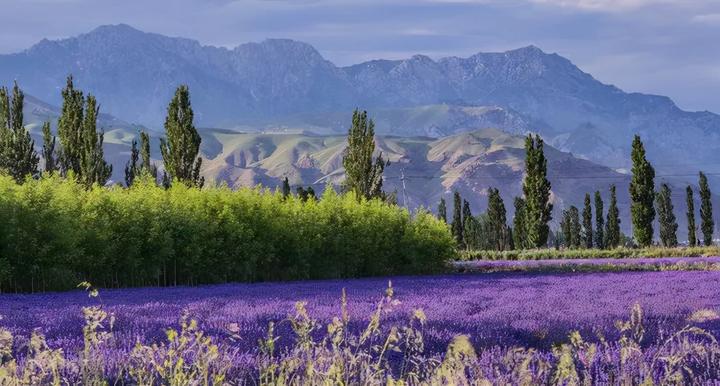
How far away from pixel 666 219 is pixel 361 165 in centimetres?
5999

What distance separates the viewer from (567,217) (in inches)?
3676

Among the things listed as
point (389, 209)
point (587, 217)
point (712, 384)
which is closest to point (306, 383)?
point (712, 384)

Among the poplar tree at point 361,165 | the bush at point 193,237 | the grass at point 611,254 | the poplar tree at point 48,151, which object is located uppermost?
the poplar tree at point 48,151

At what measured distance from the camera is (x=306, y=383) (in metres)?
4.87

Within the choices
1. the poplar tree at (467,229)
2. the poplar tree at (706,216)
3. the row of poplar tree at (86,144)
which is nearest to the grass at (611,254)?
the row of poplar tree at (86,144)

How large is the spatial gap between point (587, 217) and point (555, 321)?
9127 centimetres

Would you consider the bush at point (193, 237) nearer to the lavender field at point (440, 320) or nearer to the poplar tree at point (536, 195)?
the lavender field at point (440, 320)

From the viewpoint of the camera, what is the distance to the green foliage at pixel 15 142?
4669 cm

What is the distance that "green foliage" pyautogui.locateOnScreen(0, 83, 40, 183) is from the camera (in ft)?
153

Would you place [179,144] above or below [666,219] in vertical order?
above

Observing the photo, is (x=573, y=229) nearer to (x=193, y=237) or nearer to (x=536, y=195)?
(x=536, y=195)

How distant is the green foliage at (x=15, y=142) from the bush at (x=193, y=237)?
61.4 ft

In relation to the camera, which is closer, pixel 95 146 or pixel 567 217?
pixel 95 146

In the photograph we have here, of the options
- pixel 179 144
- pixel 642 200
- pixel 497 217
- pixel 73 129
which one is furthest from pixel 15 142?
pixel 497 217
